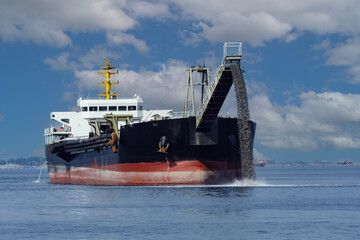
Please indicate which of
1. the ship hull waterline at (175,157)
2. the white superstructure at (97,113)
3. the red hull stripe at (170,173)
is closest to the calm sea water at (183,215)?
the red hull stripe at (170,173)

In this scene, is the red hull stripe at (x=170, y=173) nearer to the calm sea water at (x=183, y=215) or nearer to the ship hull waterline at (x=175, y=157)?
the ship hull waterline at (x=175, y=157)

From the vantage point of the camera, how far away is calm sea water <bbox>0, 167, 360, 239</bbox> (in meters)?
25.1

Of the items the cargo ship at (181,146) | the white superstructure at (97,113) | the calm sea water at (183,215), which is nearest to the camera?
the calm sea water at (183,215)

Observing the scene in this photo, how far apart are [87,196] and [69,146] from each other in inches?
620

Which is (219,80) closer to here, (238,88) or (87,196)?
(238,88)

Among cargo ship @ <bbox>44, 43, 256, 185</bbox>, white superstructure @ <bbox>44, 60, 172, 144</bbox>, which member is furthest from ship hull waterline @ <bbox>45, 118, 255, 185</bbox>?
white superstructure @ <bbox>44, 60, 172, 144</bbox>

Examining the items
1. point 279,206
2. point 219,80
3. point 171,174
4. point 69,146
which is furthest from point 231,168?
point 69,146

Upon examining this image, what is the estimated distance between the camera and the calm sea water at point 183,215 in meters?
25.1

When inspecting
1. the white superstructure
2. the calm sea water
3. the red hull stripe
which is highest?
the white superstructure

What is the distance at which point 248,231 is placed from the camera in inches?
990

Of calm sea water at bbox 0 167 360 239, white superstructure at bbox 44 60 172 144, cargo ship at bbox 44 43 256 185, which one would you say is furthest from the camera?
white superstructure at bbox 44 60 172 144

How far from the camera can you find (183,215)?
1191 inches

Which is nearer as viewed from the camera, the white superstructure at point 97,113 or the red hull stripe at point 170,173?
the red hull stripe at point 170,173

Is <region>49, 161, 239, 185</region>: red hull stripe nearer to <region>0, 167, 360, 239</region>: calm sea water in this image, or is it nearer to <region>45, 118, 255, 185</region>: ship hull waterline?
<region>45, 118, 255, 185</region>: ship hull waterline
